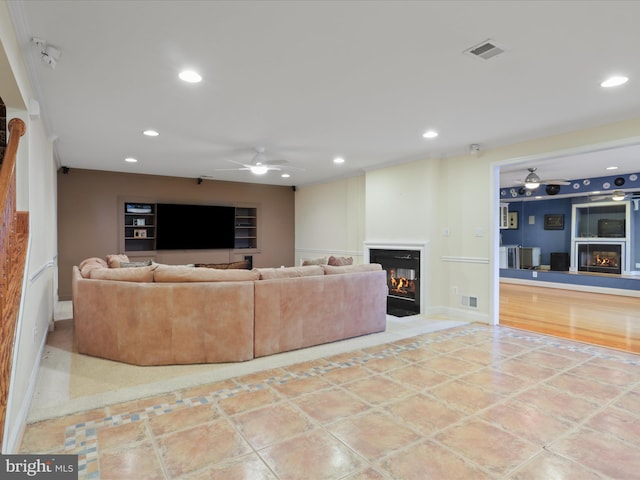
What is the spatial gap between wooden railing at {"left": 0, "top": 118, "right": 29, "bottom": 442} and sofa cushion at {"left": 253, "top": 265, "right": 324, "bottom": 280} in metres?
1.90

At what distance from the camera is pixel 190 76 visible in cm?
296

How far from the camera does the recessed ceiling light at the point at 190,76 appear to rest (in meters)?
2.89

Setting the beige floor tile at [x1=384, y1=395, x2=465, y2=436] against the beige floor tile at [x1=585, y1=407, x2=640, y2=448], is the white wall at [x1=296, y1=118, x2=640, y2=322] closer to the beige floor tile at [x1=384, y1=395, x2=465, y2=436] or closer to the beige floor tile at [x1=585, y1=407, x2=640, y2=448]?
the beige floor tile at [x1=585, y1=407, x2=640, y2=448]

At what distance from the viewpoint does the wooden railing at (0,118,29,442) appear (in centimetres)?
169

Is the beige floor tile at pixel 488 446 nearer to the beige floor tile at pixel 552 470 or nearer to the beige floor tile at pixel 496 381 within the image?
the beige floor tile at pixel 552 470

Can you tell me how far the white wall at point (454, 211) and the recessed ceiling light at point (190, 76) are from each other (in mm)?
3828

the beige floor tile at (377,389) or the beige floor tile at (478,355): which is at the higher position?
the beige floor tile at (478,355)

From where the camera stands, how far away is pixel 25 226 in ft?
8.13

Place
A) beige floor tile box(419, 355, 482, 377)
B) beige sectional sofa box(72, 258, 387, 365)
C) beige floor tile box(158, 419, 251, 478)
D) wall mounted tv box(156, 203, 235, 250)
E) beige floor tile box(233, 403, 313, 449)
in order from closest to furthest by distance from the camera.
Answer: beige floor tile box(158, 419, 251, 478) < beige floor tile box(233, 403, 313, 449) < beige floor tile box(419, 355, 482, 377) < beige sectional sofa box(72, 258, 387, 365) < wall mounted tv box(156, 203, 235, 250)

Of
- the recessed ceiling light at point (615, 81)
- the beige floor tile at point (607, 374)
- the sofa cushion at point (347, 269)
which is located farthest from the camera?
the sofa cushion at point (347, 269)

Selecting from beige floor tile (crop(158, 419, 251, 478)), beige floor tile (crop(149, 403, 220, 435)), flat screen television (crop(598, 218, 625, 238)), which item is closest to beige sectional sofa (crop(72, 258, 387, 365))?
beige floor tile (crop(149, 403, 220, 435))

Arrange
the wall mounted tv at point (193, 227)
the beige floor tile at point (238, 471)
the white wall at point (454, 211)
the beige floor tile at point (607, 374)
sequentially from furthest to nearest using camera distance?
the wall mounted tv at point (193, 227) < the white wall at point (454, 211) < the beige floor tile at point (607, 374) < the beige floor tile at point (238, 471)

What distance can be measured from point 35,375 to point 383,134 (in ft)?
14.0

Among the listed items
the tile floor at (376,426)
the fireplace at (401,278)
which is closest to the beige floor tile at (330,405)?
the tile floor at (376,426)
